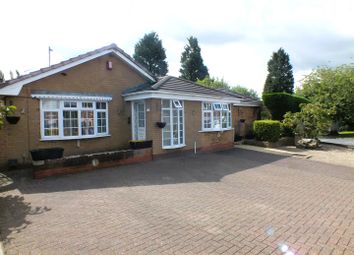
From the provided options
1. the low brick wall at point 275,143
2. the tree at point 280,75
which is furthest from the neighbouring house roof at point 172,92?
the tree at point 280,75

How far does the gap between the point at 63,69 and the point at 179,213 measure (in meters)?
8.86

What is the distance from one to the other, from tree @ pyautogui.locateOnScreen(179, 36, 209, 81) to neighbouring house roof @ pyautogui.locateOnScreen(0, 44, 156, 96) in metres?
32.6

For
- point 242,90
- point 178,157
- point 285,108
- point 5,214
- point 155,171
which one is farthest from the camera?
point 242,90

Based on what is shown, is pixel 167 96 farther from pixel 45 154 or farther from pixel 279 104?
pixel 279 104

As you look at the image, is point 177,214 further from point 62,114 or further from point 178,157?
point 62,114

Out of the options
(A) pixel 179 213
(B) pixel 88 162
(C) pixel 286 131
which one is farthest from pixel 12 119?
(C) pixel 286 131

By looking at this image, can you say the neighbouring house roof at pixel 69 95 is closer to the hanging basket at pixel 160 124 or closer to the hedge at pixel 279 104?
the hanging basket at pixel 160 124

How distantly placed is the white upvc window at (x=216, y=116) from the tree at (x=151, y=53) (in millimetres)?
26627

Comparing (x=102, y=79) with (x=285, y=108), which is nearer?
(x=102, y=79)

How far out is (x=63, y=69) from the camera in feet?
38.2

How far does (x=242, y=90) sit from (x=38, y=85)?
57.8 m

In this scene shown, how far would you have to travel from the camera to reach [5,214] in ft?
19.2

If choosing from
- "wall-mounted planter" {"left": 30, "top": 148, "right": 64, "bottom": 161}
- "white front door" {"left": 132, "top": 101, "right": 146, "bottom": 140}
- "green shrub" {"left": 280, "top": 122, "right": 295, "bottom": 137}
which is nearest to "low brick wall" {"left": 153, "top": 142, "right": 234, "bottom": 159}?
"white front door" {"left": 132, "top": 101, "right": 146, "bottom": 140}

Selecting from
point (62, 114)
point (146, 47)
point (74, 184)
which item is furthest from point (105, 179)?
point (146, 47)
